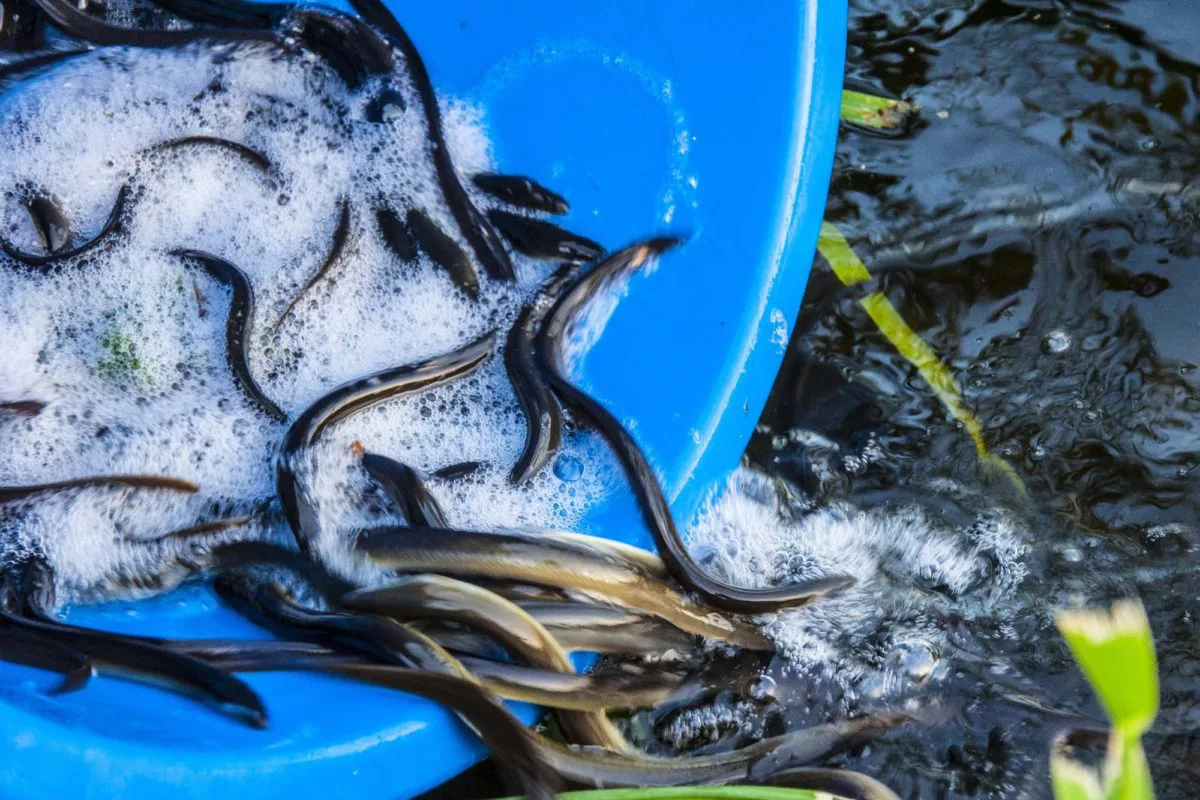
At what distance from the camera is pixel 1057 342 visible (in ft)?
5.21

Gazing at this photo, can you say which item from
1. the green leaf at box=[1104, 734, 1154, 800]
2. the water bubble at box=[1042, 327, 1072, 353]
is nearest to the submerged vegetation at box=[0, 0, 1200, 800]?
the water bubble at box=[1042, 327, 1072, 353]

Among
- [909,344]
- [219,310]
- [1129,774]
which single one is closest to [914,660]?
[909,344]

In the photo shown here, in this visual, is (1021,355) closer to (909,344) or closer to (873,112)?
(909,344)

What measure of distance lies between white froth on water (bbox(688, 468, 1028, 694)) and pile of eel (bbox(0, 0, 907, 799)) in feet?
0.17

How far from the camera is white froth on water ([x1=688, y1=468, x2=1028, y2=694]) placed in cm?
140

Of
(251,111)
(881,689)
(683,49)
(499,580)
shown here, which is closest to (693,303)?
(683,49)

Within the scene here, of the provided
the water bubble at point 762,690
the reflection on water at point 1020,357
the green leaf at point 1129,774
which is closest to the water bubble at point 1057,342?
the reflection on water at point 1020,357

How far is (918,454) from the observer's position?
5.16 ft

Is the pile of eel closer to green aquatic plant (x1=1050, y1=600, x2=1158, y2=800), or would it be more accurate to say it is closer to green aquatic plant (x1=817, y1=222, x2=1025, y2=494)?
green aquatic plant (x1=817, y1=222, x2=1025, y2=494)

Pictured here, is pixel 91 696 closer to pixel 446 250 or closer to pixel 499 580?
pixel 499 580

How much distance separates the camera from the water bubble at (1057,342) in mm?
1584

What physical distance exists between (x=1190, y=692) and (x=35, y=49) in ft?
6.73

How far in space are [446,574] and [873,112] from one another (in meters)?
1.12

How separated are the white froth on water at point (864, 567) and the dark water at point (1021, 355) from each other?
18 mm
